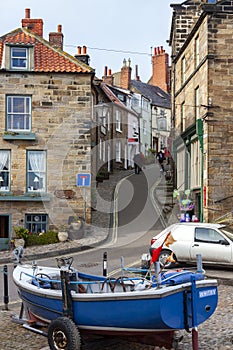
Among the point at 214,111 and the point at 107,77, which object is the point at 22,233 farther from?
the point at 107,77

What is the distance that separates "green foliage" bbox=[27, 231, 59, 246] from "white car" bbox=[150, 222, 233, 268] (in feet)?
24.3

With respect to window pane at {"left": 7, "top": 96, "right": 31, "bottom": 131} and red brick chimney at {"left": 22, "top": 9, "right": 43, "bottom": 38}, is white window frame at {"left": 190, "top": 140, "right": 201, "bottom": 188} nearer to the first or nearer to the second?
window pane at {"left": 7, "top": 96, "right": 31, "bottom": 131}

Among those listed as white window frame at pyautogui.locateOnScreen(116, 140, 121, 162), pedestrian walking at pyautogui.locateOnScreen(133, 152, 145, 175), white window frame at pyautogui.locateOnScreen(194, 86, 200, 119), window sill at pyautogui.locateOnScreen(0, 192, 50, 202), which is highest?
white window frame at pyautogui.locateOnScreen(194, 86, 200, 119)

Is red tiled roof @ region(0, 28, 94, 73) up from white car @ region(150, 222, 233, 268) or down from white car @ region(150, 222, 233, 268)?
up

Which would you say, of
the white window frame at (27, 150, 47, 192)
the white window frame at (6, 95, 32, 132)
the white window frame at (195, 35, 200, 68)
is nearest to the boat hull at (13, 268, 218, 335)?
the white window frame at (27, 150, 47, 192)

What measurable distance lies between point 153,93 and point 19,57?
41.5 meters

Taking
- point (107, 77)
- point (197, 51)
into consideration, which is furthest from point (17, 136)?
point (107, 77)

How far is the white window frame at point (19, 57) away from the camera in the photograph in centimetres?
2347

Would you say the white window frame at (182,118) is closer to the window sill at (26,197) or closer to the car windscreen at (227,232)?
the window sill at (26,197)

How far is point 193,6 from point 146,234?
14649mm

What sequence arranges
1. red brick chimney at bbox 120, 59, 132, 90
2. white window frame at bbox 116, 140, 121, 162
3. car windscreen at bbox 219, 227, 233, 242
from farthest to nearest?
red brick chimney at bbox 120, 59, 132, 90 → white window frame at bbox 116, 140, 121, 162 → car windscreen at bbox 219, 227, 233, 242

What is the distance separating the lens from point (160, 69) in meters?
66.4

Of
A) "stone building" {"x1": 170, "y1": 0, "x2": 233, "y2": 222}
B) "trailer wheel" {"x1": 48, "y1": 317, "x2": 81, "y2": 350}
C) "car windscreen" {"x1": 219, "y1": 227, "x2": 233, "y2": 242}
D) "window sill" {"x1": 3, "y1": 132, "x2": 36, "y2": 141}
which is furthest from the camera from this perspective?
"window sill" {"x1": 3, "y1": 132, "x2": 36, "y2": 141}

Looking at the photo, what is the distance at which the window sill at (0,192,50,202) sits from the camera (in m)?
22.7
